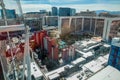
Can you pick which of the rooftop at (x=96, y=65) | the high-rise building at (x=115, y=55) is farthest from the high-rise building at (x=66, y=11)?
the high-rise building at (x=115, y=55)

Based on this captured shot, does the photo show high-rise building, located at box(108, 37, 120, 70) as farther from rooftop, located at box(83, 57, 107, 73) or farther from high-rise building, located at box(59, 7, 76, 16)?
high-rise building, located at box(59, 7, 76, 16)

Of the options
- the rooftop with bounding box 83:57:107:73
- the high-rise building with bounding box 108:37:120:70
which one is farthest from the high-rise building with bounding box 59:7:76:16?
the high-rise building with bounding box 108:37:120:70

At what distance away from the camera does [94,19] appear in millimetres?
13109

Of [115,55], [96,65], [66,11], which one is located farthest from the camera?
[66,11]

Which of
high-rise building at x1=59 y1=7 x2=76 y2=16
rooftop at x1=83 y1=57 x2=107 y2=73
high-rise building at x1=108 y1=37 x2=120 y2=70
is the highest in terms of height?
high-rise building at x1=59 y1=7 x2=76 y2=16

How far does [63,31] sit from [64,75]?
7.03 meters

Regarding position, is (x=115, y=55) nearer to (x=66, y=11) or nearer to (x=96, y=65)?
(x=96, y=65)

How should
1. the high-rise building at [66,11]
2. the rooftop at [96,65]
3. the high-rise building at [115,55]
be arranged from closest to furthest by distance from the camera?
the high-rise building at [115,55], the rooftop at [96,65], the high-rise building at [66,11]

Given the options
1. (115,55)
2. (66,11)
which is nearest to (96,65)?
(115,55)

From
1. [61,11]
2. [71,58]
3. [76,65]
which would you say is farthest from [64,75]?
[61,11]

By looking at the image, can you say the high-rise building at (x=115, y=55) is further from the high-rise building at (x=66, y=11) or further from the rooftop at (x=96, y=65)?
the high-rise building at (x=66, y=11)

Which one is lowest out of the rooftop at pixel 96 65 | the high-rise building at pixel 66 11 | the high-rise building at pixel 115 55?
the rooftop at pixel 96 65

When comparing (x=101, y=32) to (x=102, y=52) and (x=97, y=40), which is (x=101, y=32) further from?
(x=102, y=52)

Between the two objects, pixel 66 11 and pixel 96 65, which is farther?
pixel 66 11
